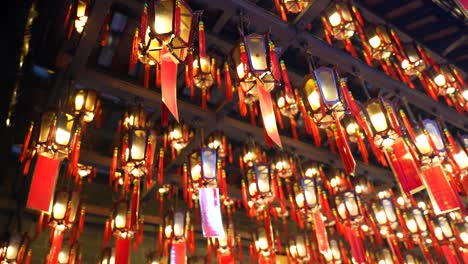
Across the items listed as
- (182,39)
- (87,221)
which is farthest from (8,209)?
(182,39)

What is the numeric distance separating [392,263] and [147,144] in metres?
8.54

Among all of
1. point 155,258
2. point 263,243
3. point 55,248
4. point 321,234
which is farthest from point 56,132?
point 263,243

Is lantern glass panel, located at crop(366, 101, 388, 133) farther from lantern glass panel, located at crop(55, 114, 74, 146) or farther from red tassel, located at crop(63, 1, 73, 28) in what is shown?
red tassel, located at crop(63, 1, 73, 28)

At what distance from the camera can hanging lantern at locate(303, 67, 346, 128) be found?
14.8ft

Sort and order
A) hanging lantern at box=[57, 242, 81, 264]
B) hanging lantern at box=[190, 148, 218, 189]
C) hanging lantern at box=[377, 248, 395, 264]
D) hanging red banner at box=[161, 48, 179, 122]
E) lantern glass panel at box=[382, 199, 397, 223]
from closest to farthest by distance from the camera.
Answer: hanging red banner at box=[161, 48, 179, 122] → hanging lantern at box=[190, 148, 218, 189] → hanging lantern at box=[57, 242, 81, 264] → lantern glass panel at box=[382, 199, 397, 223] → hanging lantern at box=[377, 248, 395, 264]

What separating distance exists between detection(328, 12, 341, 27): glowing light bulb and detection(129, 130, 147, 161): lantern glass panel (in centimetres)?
336

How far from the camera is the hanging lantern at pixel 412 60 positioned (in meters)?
5.78

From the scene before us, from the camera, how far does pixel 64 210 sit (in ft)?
19.6

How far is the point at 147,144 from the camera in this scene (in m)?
5.43

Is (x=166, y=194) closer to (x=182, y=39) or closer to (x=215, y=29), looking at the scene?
(x=215, y=29)

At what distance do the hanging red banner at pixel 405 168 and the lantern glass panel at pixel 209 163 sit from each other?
2952 millimetres

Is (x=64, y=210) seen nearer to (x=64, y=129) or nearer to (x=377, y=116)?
(x=64, y=129)

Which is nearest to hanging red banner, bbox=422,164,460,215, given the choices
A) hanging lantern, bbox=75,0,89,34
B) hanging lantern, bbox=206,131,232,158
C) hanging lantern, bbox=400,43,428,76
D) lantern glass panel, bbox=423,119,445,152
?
lantern glass panel, bbox=423,119,445,152

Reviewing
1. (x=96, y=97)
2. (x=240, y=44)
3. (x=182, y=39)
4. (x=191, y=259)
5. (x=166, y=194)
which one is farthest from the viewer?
(x=166, y=194)
